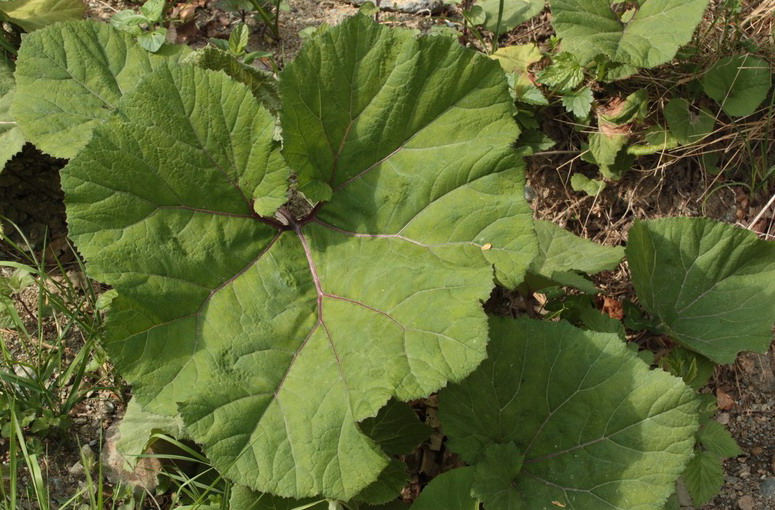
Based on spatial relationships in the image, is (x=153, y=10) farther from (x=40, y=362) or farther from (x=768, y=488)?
(x=768, y=488)

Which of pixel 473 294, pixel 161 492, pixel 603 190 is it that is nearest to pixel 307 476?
pixel 473 294

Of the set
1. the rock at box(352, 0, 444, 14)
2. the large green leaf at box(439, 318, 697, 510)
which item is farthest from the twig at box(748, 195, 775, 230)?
the rock at box(352, 0, 444, 14)

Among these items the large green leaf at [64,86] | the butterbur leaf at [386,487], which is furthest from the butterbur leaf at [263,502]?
the large green leaf at [64,86]

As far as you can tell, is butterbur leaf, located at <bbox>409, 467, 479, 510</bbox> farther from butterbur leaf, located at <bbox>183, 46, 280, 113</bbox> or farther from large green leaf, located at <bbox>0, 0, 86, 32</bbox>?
large green leaf, located at <bbox>0, 0, 86, 32</bbox>

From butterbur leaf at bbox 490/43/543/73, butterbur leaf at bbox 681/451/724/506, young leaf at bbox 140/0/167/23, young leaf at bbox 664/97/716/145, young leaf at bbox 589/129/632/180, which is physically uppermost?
young leaf at bbox 140/0/167/23

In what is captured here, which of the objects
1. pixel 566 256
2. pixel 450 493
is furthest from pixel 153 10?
pixel 450 493

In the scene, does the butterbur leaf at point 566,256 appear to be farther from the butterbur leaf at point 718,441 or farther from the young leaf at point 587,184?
the butterbur leaf at point 718,441
